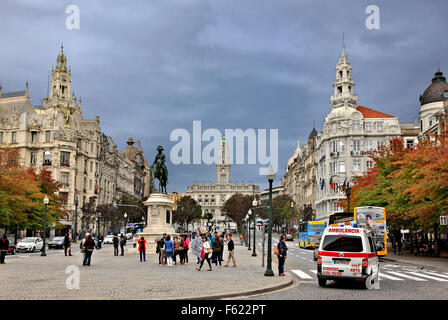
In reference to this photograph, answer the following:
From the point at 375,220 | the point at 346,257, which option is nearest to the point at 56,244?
the point at 375,220

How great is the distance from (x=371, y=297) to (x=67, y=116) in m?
82.7

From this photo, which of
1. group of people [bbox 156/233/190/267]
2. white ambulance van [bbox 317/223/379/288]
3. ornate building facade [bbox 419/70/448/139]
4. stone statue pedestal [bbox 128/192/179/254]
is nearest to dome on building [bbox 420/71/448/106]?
ornate building facade [bbox 419/70/448/139]

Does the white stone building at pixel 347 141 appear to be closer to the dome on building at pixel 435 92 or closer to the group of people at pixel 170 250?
the dome on building at pixel 435 92

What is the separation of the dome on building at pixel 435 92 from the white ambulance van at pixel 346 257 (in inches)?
2310

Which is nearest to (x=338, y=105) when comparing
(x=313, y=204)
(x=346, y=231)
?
(x=313, y=204)

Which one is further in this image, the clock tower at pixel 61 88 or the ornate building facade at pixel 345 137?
the clock tower at pixel 61 88

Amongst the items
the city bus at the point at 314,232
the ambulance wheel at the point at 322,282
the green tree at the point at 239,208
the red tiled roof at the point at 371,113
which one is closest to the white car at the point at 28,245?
the city bus at the point at 314,232

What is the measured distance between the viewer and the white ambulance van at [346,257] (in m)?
17.4

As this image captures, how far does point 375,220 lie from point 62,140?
64464 mm

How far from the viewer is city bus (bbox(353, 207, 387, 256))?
3603 centimetres

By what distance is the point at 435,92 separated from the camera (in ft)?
235

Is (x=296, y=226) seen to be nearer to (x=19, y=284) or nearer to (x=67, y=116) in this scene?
(x=67, y=116)

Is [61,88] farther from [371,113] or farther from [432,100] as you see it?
[432,100]

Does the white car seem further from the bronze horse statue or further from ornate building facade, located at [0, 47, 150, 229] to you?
ornate building facade, located at [0, 47, 150, 229]
